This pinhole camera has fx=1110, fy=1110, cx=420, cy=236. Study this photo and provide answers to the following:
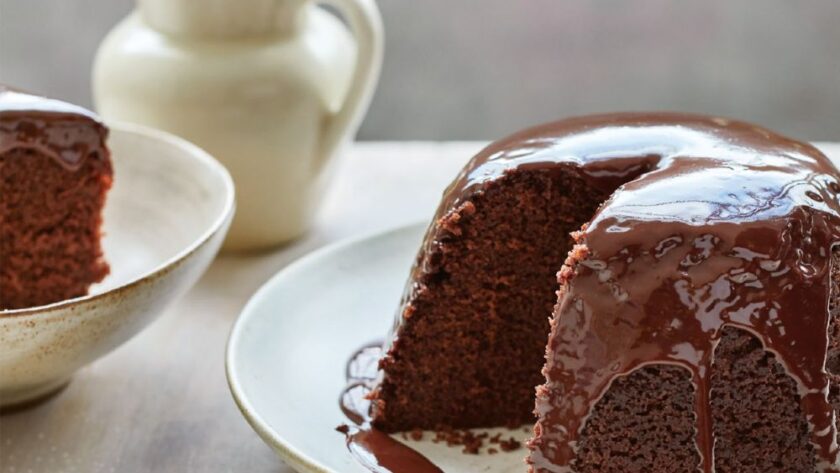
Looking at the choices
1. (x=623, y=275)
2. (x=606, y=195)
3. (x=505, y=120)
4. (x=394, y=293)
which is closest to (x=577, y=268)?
(x=623, y=275)

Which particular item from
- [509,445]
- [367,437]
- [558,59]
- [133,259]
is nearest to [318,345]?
[367,437]

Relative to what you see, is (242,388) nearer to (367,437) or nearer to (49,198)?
(367,437)

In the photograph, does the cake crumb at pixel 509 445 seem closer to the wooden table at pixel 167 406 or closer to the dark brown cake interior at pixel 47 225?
the wooden table at pixel 167 406

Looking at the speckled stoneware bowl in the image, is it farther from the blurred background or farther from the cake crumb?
the blurred background

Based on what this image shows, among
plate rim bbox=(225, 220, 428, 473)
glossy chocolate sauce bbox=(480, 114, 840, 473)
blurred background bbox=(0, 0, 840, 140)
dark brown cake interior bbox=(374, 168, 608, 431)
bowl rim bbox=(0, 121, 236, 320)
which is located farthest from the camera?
blurred background bbox=(0, 0, 840, 140)

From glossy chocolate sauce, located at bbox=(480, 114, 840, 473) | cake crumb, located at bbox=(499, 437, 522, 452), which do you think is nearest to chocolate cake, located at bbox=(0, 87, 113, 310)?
cake crumb, located at bbox=(499, 437, 522, 452)

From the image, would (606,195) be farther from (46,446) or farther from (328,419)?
(46,446)
